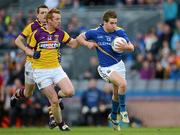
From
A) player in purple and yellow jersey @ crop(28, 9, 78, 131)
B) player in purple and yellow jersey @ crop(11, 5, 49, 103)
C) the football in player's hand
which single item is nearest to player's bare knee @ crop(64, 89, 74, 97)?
player in purple and yellow jersey @ crop(28, 9, 78, 131)

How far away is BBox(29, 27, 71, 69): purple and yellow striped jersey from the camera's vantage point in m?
20.0

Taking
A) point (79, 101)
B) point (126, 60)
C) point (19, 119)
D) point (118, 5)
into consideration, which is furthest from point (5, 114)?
point (118, 5)

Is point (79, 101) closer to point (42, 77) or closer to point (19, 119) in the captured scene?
point (19, 119)

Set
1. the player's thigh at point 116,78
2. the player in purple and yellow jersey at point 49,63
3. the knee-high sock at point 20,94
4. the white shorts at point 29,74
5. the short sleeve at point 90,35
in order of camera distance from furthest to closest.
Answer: the knee-high sock at point 20,94 < the white shorts at point 29,74 < the short sleeve at point 90,35 < the player in purple and yellow jersey at point 49,63 < the player's thigh at point 116,78

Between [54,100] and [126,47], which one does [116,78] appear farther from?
[54,100]

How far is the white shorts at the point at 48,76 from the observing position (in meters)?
20.0

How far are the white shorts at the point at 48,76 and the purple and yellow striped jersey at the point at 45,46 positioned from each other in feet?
0.32

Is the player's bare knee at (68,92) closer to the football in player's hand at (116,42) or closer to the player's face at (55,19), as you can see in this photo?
the football in player's hand at (116,42)

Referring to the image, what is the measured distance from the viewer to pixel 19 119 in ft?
94.0

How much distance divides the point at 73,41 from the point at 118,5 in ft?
40.6

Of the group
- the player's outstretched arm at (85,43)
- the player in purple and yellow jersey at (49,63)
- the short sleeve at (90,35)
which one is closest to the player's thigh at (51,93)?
the player in purple and yellow jersey at (49,63)

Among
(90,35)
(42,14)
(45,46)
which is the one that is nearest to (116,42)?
(90,35)

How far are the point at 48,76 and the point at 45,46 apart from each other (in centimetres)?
68

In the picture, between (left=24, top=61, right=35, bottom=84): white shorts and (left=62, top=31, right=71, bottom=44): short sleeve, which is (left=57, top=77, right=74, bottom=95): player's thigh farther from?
(left=24, top=61, right=35, bottom=84): white shorts
